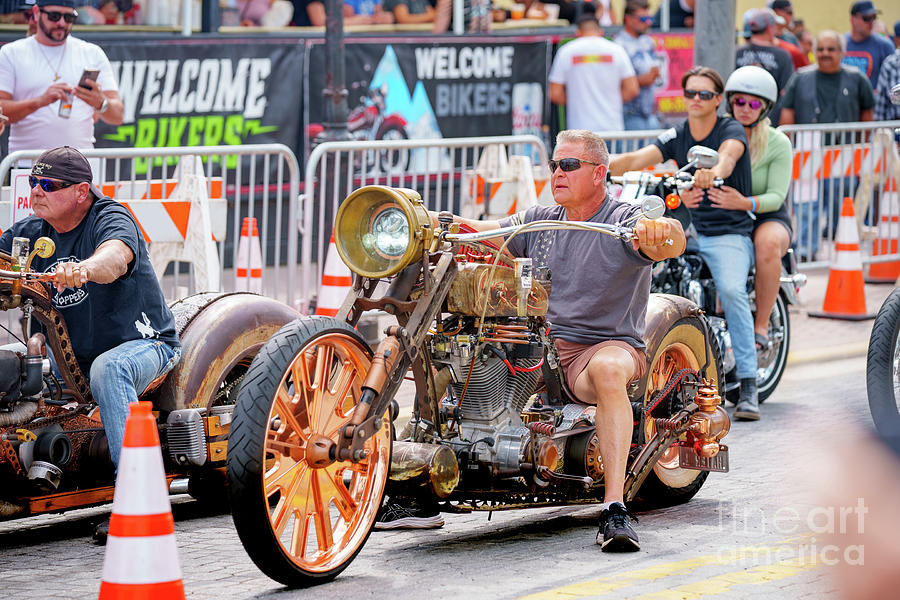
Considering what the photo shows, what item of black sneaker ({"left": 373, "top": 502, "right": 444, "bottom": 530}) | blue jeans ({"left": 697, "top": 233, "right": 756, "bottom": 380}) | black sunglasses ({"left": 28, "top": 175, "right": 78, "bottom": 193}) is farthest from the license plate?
black sunglasses ({"left": 28, "top": 175, "right": 78, "bottom": 193})

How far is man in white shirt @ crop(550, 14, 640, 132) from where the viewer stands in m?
14.9

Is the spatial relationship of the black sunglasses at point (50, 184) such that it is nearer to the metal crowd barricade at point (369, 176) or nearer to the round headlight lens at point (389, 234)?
the round headlight lens at point (389, 234)

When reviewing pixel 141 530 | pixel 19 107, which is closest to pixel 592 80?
pixel 19 107

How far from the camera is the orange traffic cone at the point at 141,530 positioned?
14.7ft

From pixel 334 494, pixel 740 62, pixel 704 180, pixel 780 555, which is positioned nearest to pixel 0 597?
pixel 334 494

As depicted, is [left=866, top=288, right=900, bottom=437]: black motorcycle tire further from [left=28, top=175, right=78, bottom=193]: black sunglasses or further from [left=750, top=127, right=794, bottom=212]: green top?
[left=28, top=175, right=78, bottom=193]: black sunglasses

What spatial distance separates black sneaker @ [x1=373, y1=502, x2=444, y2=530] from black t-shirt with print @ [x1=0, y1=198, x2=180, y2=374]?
3.93ft

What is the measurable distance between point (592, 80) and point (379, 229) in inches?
370

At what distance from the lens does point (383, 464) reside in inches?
223

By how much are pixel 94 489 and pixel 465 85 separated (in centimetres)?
984

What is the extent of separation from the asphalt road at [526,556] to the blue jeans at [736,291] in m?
1.77

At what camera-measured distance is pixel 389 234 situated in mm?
5781

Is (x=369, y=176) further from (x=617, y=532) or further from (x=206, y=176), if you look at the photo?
(x=617, y=532)

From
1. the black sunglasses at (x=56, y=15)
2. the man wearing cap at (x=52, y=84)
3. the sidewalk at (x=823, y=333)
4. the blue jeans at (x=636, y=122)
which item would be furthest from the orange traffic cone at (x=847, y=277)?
the black sunglasses at (x=56, y=15)
